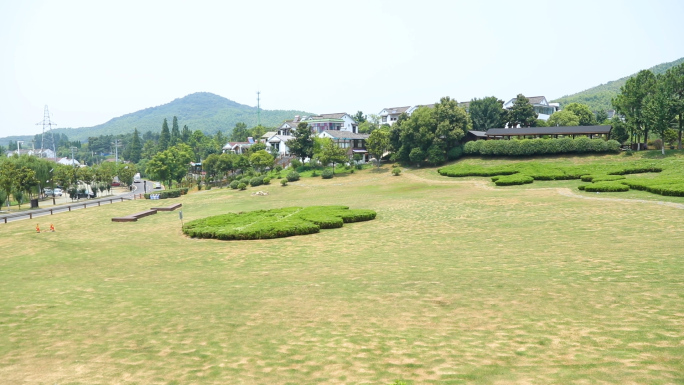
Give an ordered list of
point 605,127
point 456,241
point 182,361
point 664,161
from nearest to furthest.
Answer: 1. point 182,361
2. point 456,241
3. point 664,161
4. point 605,127

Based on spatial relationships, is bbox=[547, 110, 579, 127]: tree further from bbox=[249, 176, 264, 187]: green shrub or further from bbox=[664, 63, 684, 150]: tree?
bbox=[249, 176, 264, 187]: green shrub

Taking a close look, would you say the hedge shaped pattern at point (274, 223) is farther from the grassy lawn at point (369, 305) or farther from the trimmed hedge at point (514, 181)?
the trimmed hedge at point (514, 181)

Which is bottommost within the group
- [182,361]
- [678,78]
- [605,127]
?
[182,361]

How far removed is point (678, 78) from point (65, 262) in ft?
186

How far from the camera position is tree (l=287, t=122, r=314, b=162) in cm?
6712

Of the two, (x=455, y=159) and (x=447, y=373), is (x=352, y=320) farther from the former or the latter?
(x=455, y=159)

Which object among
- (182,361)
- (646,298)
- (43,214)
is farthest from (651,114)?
(43,214)

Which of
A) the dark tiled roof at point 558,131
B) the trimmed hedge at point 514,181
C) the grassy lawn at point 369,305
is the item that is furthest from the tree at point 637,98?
the grassy lawn at point 369,305

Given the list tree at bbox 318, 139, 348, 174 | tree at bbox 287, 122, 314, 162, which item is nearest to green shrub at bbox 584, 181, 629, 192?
tree at bbox 318, 139, 348, 174

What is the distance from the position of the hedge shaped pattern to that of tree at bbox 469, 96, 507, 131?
1984 inches

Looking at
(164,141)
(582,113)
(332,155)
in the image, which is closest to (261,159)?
(332,155)

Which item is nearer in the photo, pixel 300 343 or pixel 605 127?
pixel 300 343

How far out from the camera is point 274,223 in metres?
24.7

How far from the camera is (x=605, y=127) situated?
50.8m
